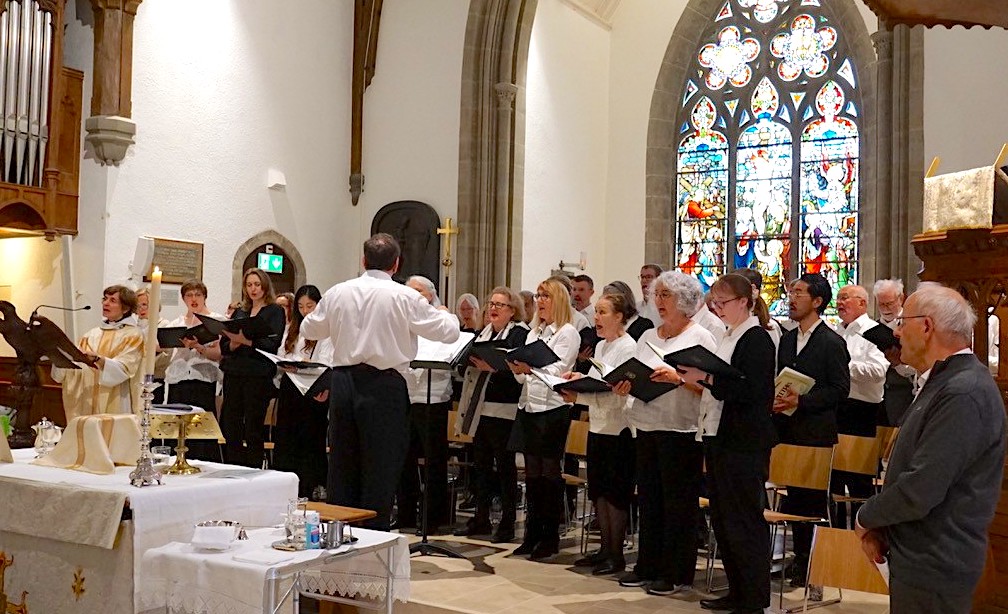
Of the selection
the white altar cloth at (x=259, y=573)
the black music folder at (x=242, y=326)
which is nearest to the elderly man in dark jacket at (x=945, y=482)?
the white altar cloth at (x=259, y=573)

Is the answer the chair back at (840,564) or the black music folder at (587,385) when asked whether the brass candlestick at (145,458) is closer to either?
the chair back at (840,564)

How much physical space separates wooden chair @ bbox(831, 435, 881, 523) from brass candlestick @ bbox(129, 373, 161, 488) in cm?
406

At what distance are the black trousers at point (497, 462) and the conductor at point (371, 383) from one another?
1.63 m

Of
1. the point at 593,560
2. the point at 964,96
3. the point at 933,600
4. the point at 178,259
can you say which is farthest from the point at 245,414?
the point at 964,96

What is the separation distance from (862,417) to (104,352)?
16.3ft

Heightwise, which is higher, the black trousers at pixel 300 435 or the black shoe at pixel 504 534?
the black trousers at pixel 300 435

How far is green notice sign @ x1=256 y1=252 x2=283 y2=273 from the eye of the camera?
1183cm

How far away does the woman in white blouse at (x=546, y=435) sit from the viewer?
660 centimetres

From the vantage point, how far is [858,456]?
626 centimetres

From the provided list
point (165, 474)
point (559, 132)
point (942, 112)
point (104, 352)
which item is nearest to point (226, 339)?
point (104, 352)

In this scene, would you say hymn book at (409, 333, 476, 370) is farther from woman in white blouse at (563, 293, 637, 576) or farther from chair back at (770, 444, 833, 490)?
chair back at (770, 444, 833, 490)

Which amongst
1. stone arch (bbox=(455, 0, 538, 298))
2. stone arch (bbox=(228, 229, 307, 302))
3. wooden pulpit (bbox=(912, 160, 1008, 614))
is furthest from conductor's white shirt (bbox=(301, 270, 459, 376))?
stone arch (bbox=(455, 0, 538, 298))

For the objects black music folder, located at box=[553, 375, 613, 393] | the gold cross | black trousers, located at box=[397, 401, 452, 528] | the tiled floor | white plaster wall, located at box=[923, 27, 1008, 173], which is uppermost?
white plaster wall, located at box=[923, 27, 1008, 173]

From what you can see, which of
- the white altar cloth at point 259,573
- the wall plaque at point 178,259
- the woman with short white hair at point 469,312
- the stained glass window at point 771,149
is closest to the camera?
the white altar cloth at point 259,573
